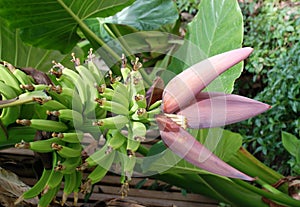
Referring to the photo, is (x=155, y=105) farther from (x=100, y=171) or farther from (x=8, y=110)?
(x=8, y=110)

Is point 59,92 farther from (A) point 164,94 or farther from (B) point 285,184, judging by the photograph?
(B) point 285,184

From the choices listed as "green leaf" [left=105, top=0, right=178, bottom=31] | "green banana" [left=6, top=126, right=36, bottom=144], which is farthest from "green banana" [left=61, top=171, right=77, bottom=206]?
"green leaf" [left=105, top=0, right=178, bottom=31]

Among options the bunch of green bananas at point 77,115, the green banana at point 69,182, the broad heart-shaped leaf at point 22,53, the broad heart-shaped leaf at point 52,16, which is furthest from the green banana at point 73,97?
the broad heart-shaped leaf at point 22,53

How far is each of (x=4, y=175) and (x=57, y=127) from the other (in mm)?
314

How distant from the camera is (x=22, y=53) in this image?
114 cm

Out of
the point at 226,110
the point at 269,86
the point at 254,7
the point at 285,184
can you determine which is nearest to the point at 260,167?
the point at 285,184

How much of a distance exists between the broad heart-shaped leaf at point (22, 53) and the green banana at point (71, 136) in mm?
490

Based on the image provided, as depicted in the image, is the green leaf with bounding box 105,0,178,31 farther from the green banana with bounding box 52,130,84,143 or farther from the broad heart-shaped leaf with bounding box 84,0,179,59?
the green banana with bounding box 52,130,84,143

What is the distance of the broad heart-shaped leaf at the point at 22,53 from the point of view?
1.10 metres

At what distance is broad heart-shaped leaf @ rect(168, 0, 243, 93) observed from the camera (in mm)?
919

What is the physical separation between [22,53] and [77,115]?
550 mm

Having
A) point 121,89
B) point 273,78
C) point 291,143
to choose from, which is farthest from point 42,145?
point 273,78

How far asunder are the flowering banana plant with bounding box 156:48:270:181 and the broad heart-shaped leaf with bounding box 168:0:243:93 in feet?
0.95

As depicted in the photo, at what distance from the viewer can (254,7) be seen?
1577mm
